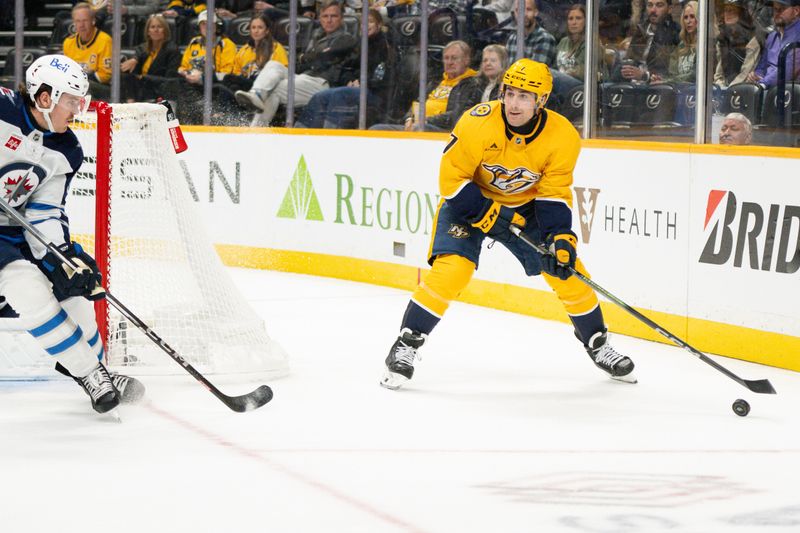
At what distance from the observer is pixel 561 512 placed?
2600 mm

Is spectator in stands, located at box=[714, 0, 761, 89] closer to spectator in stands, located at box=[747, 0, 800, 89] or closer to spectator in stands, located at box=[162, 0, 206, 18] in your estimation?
spectator in stands, located at box=[747, 0, 800, 89]

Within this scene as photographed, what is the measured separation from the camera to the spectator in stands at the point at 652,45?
5105mm

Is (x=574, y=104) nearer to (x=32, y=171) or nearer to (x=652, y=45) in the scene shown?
(x=652, y=45)


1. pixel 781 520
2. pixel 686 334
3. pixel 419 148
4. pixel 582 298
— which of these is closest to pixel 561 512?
pixel 781 520

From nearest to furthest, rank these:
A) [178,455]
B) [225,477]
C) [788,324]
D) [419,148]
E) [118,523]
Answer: [118,523], [225,477], [178,455], [788,324], [419,148]

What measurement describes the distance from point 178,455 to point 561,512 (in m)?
0.97

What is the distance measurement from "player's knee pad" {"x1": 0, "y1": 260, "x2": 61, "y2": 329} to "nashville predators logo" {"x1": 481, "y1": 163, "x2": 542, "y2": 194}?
4.61ft

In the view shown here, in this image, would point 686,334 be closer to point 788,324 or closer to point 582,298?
point 788,324

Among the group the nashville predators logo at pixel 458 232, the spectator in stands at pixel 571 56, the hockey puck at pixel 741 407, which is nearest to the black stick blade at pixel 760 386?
the hockey puck at pixel 741 407

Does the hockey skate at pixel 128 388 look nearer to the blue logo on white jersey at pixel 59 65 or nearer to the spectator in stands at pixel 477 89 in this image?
the blue logo on white jersey at pixel 59 65

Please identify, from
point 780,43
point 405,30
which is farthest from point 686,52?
point 405,30

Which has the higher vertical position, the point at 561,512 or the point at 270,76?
the point at 270,76

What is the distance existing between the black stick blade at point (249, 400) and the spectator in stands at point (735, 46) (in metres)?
2.28

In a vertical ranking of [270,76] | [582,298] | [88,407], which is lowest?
[88,407]
